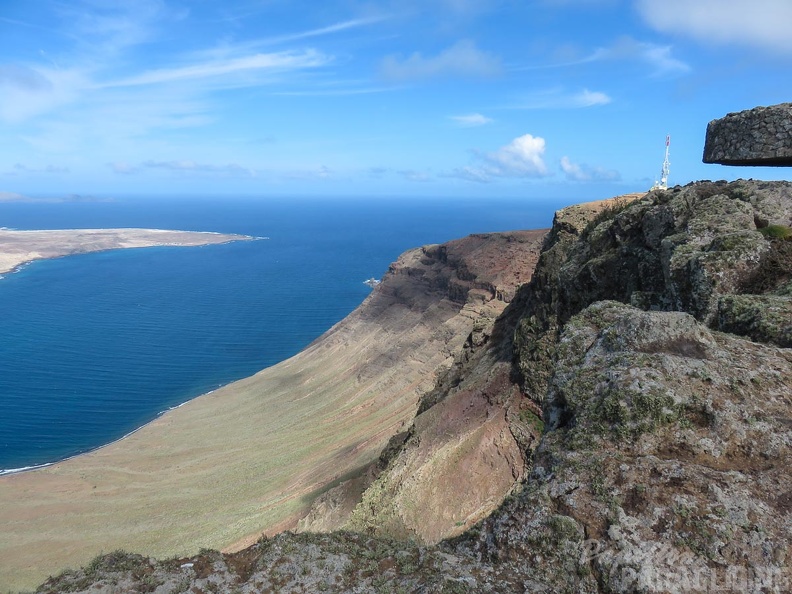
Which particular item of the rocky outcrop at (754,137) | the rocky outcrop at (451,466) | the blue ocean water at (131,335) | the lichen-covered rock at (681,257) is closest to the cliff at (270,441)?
the rocky outcrop at (451,466)

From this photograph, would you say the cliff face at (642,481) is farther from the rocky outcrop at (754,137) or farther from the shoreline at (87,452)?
the shoreline at (87,452)

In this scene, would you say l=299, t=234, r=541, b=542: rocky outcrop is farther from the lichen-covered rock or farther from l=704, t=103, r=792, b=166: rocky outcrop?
l=704, t=103, r=792, b=166: rocky outcrop

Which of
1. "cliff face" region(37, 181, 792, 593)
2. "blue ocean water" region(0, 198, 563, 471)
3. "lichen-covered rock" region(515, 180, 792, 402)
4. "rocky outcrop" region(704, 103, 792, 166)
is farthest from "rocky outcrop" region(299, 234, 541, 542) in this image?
"blue ocean water" region(0, 198, 563, 471)

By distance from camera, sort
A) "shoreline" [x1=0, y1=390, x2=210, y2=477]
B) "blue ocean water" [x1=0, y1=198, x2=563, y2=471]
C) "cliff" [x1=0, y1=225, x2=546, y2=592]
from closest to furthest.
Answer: "cliff" [x1=0, y1=225, x2=546, y2=592] < "shoreline" [x1=0, y1=390, x2=210, y2=477] < "blue ocean water" [x1=0, y1=198, x2=563, y2=471]

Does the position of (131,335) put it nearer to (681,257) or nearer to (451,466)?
(451,466)

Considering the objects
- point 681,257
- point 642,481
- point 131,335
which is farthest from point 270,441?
point 131,335

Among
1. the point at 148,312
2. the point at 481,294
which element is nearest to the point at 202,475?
the point at 481,294

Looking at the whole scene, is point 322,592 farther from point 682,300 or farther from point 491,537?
point 682,300
